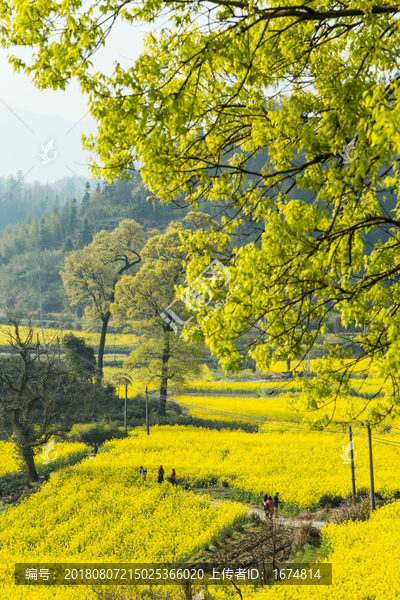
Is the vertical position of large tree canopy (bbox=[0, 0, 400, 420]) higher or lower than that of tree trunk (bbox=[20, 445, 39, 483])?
higher

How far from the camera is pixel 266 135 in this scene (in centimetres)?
546

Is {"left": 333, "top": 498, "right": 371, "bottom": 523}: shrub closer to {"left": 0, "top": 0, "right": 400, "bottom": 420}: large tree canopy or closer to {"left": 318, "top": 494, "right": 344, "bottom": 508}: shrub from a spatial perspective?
{"left": 318, "top": 494, "right": 344, "bottom": 508}: shrub

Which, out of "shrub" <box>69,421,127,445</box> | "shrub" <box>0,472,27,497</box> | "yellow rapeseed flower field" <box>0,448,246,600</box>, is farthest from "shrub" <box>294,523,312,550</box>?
"shrub" <box>69,421,127,445</box>

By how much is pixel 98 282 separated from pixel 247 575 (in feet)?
92.7

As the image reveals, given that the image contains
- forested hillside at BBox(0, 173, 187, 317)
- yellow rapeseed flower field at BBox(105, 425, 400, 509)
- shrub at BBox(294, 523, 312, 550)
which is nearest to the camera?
shrub at BBox(294, 523, 312, 550)

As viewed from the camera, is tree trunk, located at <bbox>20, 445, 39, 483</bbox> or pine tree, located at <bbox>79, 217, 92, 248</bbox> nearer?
tree trunk, located at <bbox>20, 445, 39, 483</bbox>

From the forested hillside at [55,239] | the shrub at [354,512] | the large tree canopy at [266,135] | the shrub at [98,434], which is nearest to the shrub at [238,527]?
the shrub at [354,512]

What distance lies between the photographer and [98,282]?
3497cm

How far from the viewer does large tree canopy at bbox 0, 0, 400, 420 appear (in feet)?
14.2

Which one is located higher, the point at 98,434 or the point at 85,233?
the point at 85,233

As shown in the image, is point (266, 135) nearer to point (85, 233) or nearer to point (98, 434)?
point (98, 434)

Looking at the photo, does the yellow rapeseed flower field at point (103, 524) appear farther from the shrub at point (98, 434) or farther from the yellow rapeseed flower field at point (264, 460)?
the shrub at point (98, 434)

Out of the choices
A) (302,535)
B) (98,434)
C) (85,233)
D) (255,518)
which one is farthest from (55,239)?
(302,535)

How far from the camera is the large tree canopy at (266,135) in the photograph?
434 centimetres
